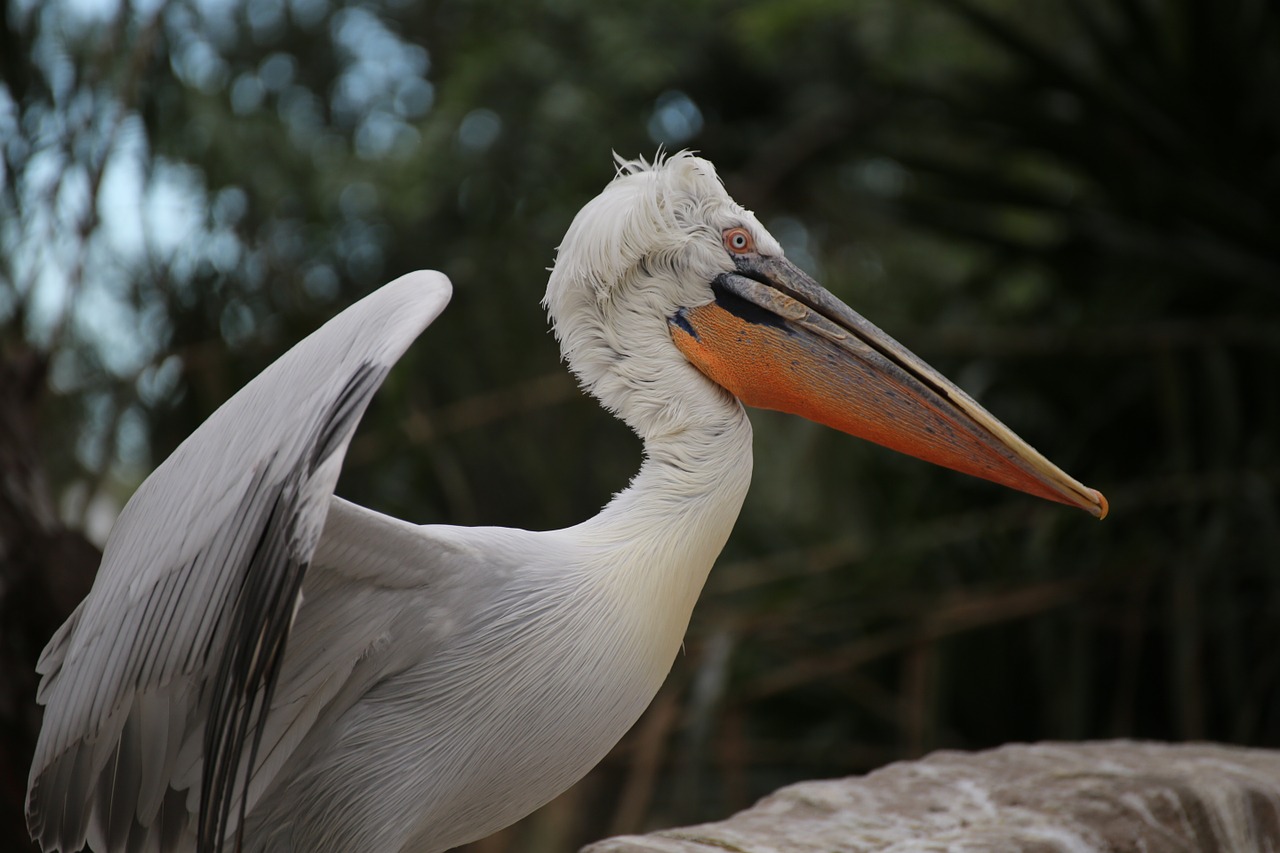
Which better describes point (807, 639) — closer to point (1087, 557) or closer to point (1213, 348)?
point (1087, 557)

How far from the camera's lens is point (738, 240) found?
2.56 m

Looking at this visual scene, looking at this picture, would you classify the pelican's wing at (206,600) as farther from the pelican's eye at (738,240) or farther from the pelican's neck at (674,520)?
the pelican's eye at (738,240)

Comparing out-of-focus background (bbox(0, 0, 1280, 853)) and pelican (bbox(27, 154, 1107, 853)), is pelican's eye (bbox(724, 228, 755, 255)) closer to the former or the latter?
pelican (bbox(27, 154, 1107, 853))

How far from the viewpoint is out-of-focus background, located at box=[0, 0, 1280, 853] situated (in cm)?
452

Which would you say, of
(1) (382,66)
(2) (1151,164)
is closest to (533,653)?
(2) (1151,164)

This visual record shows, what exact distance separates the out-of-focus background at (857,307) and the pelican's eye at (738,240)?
215 cm

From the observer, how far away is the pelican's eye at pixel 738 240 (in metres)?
2.56

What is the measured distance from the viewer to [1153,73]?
17.4 ft

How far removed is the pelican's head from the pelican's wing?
0.44 m

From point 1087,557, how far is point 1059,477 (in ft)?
8.85

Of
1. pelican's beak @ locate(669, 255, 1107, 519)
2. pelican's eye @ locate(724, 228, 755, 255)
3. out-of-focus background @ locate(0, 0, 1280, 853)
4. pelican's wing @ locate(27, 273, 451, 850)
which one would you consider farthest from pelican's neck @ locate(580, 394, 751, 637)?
out-of-focus background @ locate(0, 0, 1280, 853)

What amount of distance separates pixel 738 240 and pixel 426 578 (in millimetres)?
898

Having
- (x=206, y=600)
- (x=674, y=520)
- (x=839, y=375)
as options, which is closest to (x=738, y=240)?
(x=839, y=375)

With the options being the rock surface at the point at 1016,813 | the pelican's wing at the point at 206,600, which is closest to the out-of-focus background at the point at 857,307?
the rock surface at the point at 1016,813
